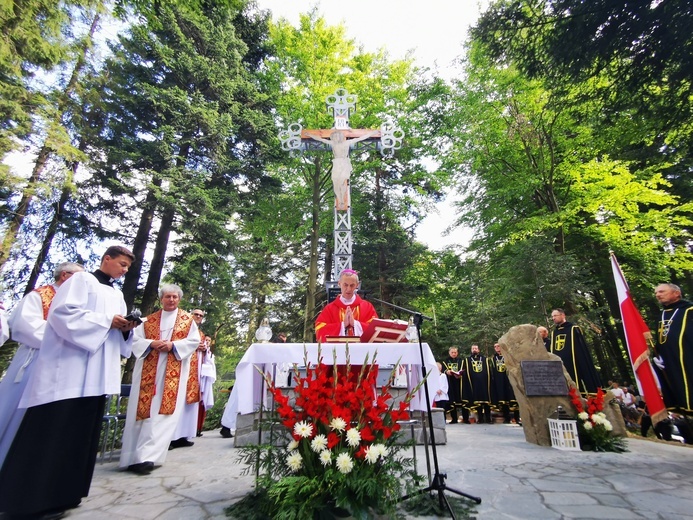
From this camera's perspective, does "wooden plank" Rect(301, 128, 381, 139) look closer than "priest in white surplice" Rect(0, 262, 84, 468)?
No

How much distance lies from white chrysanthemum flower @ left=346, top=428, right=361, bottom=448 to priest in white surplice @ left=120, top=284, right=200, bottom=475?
2719 mm

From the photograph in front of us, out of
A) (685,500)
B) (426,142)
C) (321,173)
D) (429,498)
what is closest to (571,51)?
(685,500)

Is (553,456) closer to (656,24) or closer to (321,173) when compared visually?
(656,24)

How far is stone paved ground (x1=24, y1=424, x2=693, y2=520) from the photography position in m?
2.51

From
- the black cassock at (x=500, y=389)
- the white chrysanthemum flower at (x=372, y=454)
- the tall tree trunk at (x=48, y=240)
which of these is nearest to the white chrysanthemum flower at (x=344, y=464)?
the white chrysanthemum flower at (x=372, y=454)

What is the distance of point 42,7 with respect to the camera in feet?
29.1

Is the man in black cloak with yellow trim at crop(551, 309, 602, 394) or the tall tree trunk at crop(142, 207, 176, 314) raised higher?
the tall tree trunk at crop(142, 207, 176, 314)

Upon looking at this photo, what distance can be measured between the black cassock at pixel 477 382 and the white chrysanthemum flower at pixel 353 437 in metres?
8.23

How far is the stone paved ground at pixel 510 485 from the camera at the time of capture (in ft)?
8.23

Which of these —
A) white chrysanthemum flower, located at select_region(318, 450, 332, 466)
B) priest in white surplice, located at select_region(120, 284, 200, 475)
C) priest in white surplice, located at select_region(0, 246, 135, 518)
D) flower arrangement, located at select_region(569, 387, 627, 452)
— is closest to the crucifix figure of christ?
priest in white surplice, located at select_region(120, 284, 200, 475)

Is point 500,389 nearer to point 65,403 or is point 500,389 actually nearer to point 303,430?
point 303,430

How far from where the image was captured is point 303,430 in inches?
86.2

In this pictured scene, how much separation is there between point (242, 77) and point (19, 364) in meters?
12.2

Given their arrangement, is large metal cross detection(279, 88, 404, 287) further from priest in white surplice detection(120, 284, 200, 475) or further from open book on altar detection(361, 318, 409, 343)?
open book on altar detection(361, 318, 409, 343)
